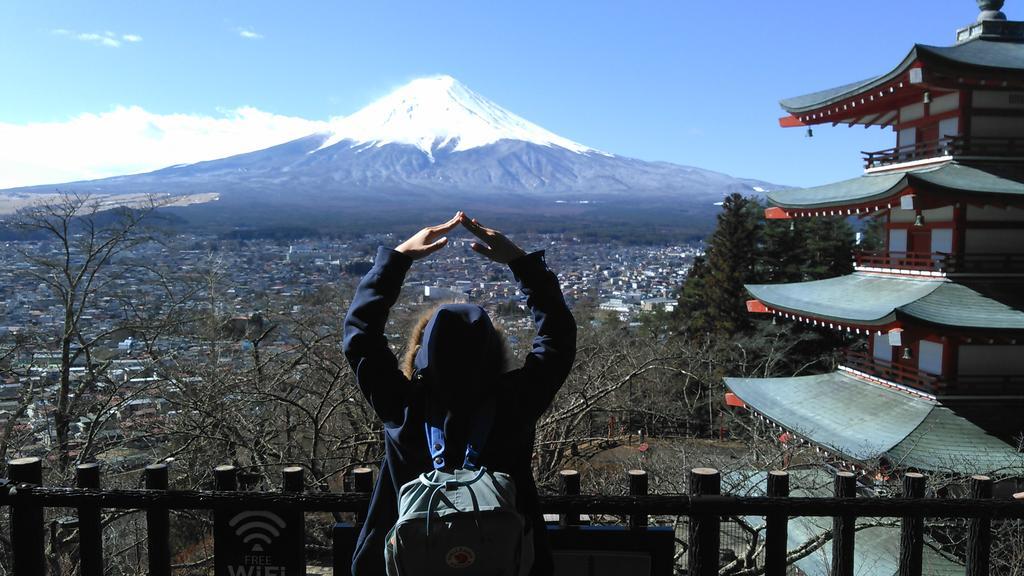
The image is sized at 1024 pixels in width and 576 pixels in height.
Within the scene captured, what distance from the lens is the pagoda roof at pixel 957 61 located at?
28.9 feet

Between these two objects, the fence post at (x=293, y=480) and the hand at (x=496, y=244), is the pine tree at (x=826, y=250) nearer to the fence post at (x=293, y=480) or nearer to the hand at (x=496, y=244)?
the fence post at (x=293, y=480)

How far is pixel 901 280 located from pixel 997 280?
3.93 feet

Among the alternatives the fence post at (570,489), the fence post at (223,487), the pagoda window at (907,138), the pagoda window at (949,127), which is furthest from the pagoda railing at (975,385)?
the fence post at (223,487)

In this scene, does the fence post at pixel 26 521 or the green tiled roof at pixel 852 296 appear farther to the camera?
the green tiled roof at pixel 852 296

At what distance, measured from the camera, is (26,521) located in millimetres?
2600

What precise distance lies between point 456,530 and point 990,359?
1034cm

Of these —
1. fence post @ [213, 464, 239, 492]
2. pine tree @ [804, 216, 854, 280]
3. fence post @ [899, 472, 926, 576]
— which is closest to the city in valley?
fence post @ [213, 464, 239, 492]

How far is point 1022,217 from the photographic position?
9.53 meters

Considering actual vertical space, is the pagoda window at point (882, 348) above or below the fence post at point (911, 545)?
below

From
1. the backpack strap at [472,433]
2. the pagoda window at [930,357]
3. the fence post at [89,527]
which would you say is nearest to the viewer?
the backpack strap at [472,433]

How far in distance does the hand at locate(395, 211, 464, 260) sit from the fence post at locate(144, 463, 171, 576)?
1.37 meters

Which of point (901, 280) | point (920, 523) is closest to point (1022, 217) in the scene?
point (901, 280)

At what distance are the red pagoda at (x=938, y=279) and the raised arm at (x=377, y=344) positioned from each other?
8.21 meters

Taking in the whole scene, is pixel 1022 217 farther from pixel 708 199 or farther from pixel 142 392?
pixel 708 199
